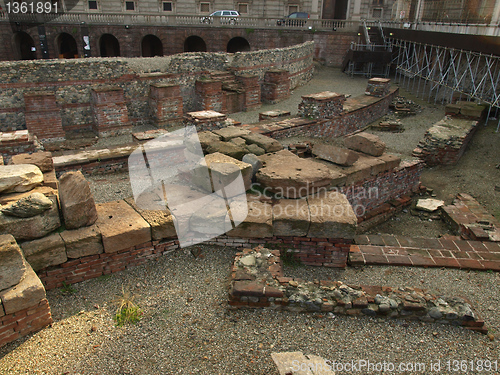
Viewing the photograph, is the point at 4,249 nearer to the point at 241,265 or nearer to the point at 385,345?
the point at 241,265

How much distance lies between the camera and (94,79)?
10.9 meters

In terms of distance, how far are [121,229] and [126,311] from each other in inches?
39.5

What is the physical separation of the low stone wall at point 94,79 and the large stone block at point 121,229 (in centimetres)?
702

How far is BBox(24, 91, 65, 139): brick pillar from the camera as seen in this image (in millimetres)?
9758

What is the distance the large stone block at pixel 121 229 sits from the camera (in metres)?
4.31

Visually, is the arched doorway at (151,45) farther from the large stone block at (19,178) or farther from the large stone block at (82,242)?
the large stone block at (82,242)

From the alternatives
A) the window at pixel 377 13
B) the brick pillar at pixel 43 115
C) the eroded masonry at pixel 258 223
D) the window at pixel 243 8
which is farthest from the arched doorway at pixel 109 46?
the window at pixel 377 13

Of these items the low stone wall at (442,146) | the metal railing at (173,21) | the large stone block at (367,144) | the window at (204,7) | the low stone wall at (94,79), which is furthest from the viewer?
the window at (204,7)

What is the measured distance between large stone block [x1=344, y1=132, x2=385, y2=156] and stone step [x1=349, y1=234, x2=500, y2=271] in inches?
83.3

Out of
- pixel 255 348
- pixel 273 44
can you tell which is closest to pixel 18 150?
pixel 255 348

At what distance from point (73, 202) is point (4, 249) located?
90cm

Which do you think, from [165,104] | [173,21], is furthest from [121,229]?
[173,21]

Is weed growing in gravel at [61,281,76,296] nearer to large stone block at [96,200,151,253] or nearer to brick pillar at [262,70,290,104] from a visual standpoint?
large stone block at [96,200,151,253]

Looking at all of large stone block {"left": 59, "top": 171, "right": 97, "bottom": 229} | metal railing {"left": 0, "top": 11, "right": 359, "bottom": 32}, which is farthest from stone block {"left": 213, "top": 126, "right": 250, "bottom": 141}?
metal railing {"left": 0, "top": 11, "right": 359, "bottom": 32}
